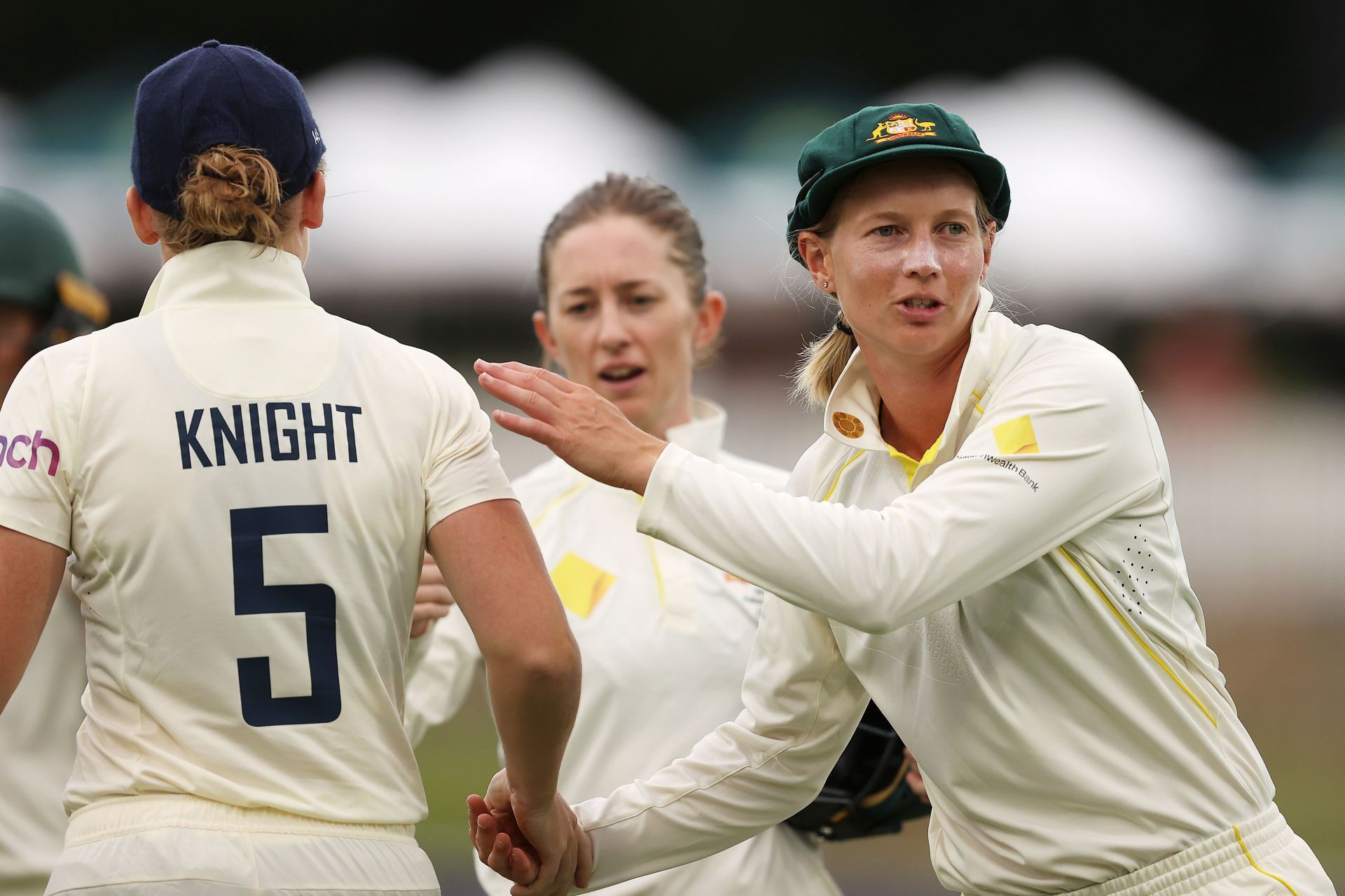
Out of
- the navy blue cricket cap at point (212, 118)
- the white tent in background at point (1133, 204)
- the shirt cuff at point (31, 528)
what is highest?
the white tent in background at point (1133, 204)

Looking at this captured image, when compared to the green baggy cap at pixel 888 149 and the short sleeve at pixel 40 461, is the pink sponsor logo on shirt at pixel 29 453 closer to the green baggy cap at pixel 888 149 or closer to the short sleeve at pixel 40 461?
the short sleeve at pixel 40 461

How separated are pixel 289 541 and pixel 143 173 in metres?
0.64

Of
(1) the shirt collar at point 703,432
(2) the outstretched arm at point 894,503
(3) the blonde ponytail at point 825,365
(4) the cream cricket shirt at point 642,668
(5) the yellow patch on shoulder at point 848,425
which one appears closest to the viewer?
(2) the outstretched arm at point 894,503

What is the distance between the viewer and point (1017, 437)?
2.56 m

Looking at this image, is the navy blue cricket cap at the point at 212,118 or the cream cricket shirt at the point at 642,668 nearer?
the navy blue cricket cap at the point at 212,118

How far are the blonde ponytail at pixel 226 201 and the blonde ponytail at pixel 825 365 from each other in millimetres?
1203

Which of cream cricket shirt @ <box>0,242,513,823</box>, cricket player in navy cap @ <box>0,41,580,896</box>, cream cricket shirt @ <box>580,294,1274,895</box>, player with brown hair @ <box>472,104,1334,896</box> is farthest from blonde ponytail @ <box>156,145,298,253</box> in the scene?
cream cricket shirt @ <box>580,294,1274,895</box>

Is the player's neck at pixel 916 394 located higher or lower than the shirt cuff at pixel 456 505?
higher

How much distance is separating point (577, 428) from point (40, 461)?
828mm

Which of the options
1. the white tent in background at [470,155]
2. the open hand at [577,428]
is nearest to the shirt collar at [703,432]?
the open hand at [577,428]

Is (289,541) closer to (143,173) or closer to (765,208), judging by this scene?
(143,173)

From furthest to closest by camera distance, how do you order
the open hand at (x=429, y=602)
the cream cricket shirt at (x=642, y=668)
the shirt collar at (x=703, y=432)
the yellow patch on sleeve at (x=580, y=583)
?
the shirt collar at (x=703, y=432) < the yellow patch on sleeve at (x=580, y=583) < the cream cricket shirt at (x=642, y=668) < the open hand at (x=429, y=602)

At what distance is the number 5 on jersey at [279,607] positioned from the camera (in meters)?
2.23

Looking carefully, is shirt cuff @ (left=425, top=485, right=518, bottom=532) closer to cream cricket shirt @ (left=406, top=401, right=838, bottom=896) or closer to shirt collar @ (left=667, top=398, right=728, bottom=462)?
cream cricket shirt @ (left=406, top=401, right=838, bottom=896)
